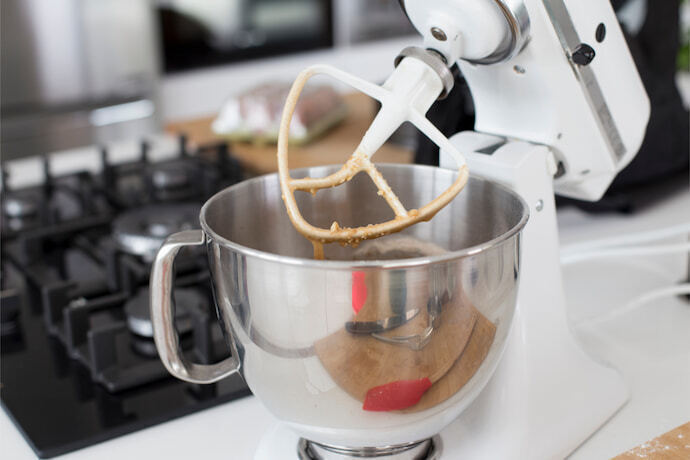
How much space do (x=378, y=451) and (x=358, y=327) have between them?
0.37 ft

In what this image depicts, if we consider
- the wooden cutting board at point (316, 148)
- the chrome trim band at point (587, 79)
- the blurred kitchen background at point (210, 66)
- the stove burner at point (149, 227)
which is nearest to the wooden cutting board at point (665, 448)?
the chrome trim band at point (587, 79)

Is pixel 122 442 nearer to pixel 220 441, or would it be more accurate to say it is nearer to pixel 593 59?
pixel 220 441

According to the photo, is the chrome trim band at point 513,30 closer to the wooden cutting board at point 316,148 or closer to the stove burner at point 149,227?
the stove burner at point 149,227

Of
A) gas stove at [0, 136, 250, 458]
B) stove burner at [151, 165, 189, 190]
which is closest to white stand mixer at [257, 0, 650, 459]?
gas stove at [0, 136, 250, 458]

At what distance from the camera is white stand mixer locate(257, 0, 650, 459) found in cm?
46

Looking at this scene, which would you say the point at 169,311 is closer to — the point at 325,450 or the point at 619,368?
the point at 325,450

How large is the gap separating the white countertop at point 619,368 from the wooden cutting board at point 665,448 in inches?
0.9

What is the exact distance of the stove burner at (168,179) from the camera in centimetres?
94

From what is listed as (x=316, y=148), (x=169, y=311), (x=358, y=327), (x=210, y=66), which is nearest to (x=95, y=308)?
(x=169, y=311)

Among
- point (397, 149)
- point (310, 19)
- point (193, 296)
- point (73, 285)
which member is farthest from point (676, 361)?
point (310, 19)

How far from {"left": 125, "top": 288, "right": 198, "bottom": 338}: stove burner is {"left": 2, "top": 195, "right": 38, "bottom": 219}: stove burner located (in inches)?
11.7

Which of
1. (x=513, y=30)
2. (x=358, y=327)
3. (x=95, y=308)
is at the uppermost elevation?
(x=513, y=30)

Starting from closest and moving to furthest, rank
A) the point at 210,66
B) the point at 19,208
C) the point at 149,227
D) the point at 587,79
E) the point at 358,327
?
the point at 358,327 → the point at 587,79 → the point at 149,227 → the point at 19,208 → the point at 210,66

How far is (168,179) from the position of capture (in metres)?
0.94
